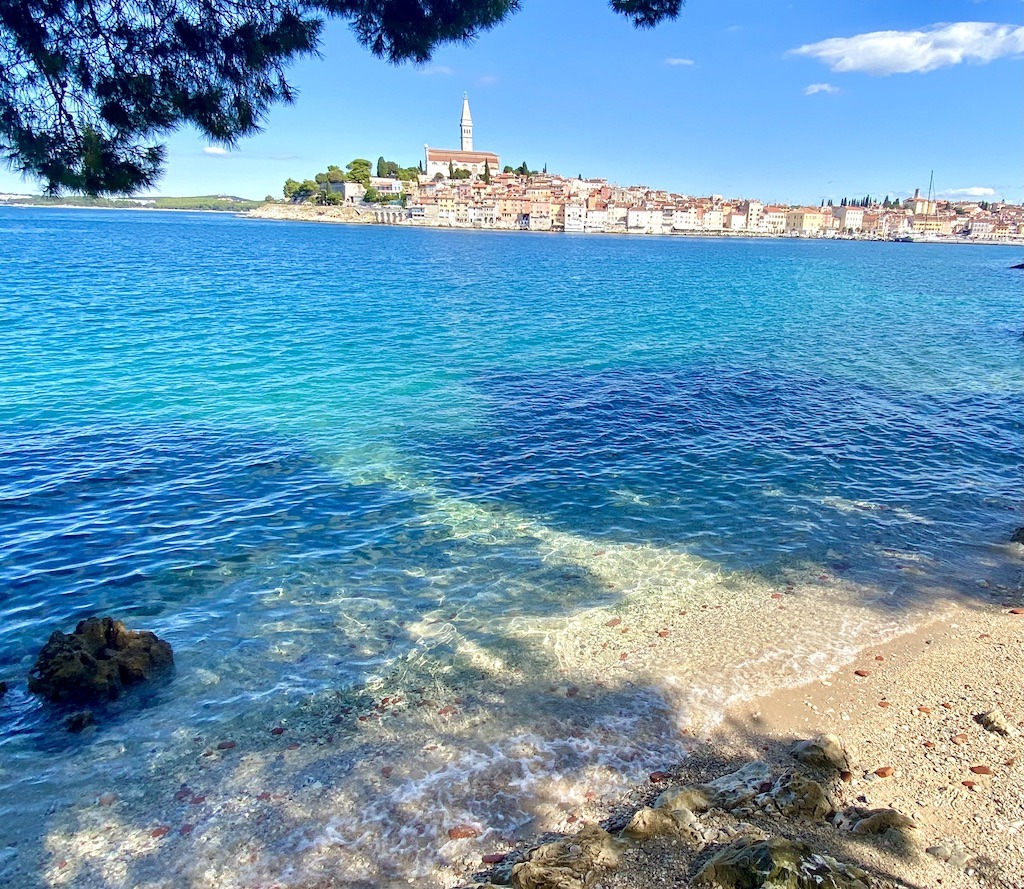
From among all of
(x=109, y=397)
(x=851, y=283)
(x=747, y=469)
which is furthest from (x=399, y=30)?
(x=851, y=283)

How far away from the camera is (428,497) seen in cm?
1553

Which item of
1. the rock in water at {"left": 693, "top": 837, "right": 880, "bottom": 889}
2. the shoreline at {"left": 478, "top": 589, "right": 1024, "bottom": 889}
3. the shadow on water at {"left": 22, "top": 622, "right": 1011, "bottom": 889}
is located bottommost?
the shadow on water at {"left": 22, "top": 622, "right": 1011, "bottom": 889}

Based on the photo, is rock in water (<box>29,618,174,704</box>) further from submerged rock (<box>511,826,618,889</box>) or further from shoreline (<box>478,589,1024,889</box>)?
submerged rock (<box>511,826,618,889</box>)

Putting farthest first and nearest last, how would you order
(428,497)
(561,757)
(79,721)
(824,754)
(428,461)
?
(428,461), (428,497), (79,721), (561,757), (824,754)

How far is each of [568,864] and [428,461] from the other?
1307 cm

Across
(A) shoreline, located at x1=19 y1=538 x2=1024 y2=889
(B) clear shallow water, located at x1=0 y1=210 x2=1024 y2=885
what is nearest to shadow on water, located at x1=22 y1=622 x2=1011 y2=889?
(A) shoreline, located at x1=19 y1=538 x2=1024 y2=889

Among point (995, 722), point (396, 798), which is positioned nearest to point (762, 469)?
point (995, 722)

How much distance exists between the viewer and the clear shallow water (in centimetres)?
943

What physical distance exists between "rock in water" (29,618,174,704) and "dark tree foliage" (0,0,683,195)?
18.8 feet

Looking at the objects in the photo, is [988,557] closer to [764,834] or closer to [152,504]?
[764,834]

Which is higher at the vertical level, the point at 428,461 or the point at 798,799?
the point at 798,799

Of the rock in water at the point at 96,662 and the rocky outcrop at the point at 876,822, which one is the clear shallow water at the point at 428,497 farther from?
the rocky outcrop at the point at 876,822

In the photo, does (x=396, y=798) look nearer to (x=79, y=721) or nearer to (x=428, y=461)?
(x=79, y=721)

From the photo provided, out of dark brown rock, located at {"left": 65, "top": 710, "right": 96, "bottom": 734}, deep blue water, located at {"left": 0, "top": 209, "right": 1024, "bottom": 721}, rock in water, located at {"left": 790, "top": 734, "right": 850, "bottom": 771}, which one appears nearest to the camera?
rock in water, located at {"left": 790, "top": 734, "right": 850, "bottom": 771}
